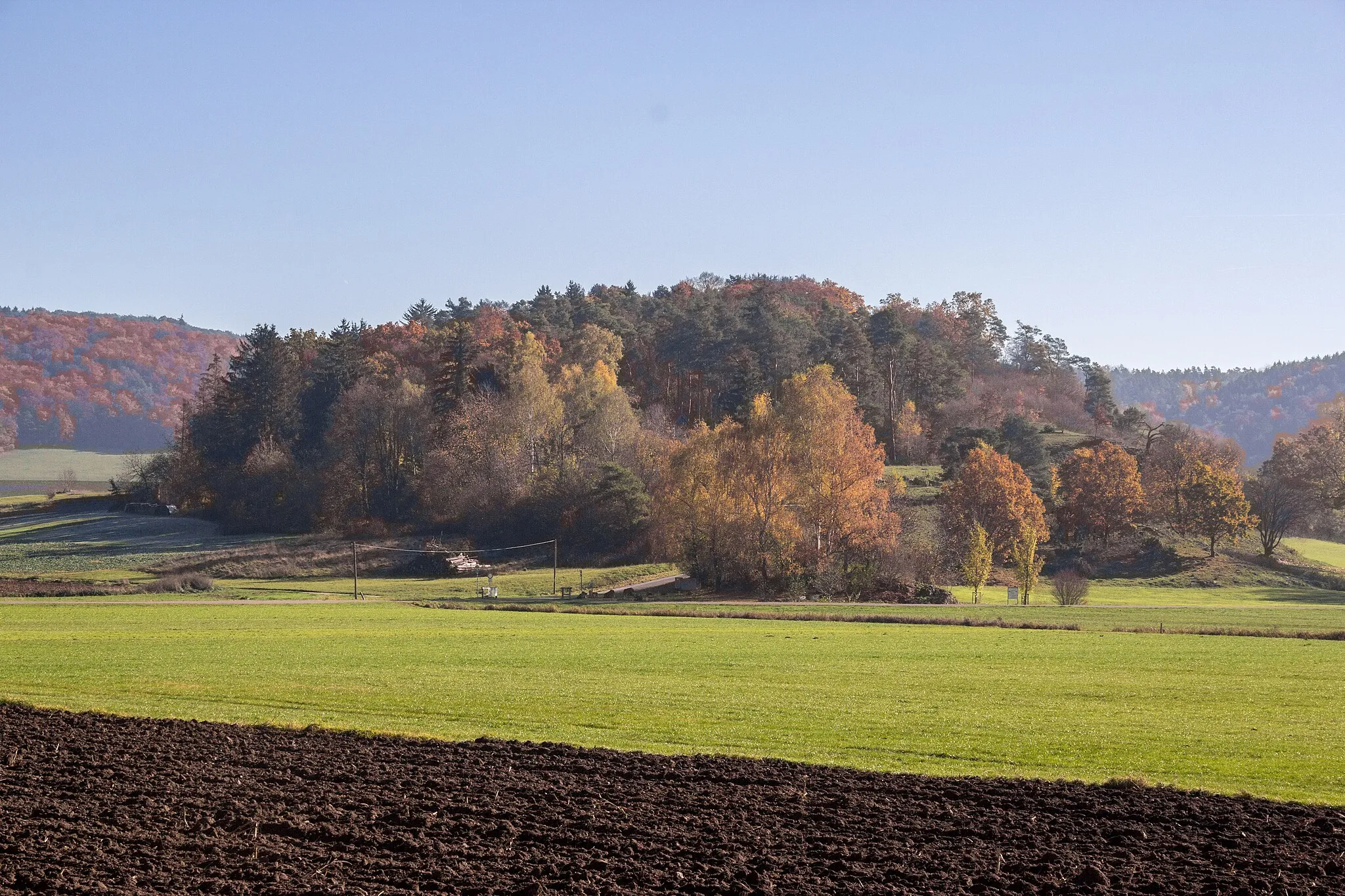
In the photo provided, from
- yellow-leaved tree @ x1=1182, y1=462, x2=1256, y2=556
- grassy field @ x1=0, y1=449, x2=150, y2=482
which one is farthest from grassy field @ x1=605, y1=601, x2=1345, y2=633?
grassy field @ x1=0, y1=449, x2=150, y2=482

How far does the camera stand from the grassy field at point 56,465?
17050cm

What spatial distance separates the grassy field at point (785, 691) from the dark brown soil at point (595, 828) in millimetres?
2185

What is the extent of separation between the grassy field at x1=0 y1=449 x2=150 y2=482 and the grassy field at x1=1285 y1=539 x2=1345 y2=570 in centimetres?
14802

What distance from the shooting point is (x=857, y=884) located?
1045cm

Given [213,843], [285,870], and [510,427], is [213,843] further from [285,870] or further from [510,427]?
[510,427]

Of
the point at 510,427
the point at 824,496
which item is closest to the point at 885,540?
the point at 824,496

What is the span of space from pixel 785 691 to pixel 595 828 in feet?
42.2

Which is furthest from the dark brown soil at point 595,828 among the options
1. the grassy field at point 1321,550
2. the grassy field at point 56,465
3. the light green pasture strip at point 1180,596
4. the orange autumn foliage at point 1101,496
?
the grassy field at point 56,465

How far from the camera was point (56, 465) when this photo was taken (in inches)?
7082

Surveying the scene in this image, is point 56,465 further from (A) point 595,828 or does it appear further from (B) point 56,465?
(A) point 595,828

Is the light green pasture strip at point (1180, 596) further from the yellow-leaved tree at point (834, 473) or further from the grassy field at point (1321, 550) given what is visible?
the grassy field at point (1321, 550)

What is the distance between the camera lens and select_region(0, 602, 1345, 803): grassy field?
58.0ft

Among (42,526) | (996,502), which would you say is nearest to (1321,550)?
(996,502)

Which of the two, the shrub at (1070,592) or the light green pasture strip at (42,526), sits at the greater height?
the light green pasture strip at (42,526)
